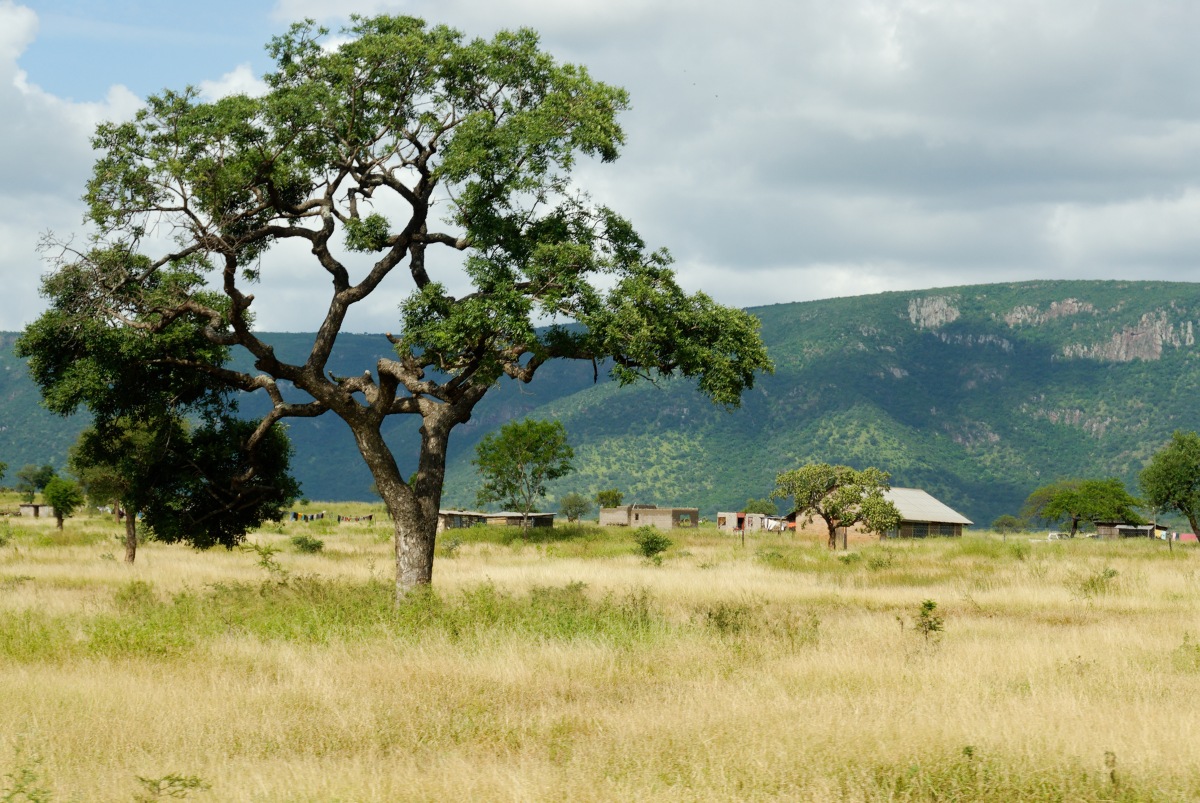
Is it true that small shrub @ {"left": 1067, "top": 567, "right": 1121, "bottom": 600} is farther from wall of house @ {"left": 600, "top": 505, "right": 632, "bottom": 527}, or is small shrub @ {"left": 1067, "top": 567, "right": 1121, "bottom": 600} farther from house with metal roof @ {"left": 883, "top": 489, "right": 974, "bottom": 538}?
wall of house @ {"left": 600, "top": 505, "right": 632, "bottom": 527}

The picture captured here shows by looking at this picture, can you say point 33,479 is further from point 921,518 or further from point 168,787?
point 168,787

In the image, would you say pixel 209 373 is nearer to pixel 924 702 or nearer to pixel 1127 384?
pixel 924 702

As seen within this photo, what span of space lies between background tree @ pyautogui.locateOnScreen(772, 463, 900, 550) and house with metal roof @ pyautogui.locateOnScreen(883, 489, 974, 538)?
23357 millimetres

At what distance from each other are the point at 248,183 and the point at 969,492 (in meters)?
168

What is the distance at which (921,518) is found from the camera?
300 ft

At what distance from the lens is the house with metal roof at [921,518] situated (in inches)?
3600

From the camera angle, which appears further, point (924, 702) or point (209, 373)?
point (209, 373)

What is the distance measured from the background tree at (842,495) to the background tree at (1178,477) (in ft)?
91.0

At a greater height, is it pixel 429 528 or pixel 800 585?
pixel 429 528

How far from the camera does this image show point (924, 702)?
12.1 metres

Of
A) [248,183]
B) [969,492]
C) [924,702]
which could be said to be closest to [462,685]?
[924,702]

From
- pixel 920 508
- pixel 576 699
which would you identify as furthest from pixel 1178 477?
pixel 576 699

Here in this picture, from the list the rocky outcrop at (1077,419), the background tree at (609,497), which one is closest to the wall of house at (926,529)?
the background tree at (609,497)

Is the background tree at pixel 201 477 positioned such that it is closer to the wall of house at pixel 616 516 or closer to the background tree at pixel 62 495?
the background tree at pixel 62 495
